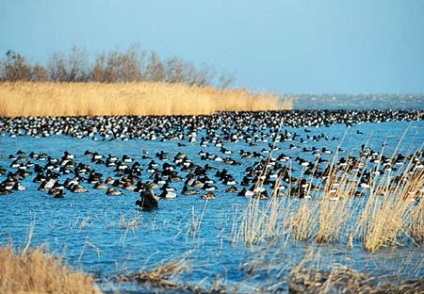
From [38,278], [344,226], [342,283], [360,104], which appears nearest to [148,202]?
[344,226]

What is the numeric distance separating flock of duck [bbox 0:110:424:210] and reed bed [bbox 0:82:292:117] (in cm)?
149

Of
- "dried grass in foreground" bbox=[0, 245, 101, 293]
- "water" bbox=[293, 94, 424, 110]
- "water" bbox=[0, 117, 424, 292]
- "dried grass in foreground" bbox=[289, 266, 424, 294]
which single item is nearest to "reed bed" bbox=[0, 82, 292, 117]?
"water" bbox=[0, 117, 424, 292]

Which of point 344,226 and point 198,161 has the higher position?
point 344,226

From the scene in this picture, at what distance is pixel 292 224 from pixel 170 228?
2.00 m

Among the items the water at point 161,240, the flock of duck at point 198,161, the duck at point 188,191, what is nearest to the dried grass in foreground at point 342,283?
the water at point 161,240

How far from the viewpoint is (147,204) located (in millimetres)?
13422

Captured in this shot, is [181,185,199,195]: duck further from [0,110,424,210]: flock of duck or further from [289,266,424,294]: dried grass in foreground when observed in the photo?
[289,266,424,294]: dried grass in foreground

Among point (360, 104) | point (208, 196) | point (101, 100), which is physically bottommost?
point (208, 196)

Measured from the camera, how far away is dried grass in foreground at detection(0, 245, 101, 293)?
24.2 ft

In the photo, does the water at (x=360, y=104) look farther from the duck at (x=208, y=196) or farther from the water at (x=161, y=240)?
the water at (x=161, y=240)

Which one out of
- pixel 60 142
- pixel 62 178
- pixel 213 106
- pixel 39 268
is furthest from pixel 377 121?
pixel 39 268

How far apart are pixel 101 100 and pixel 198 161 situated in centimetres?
1733

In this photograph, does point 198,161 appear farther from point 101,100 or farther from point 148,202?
point 101,100

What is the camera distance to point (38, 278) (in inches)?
296
